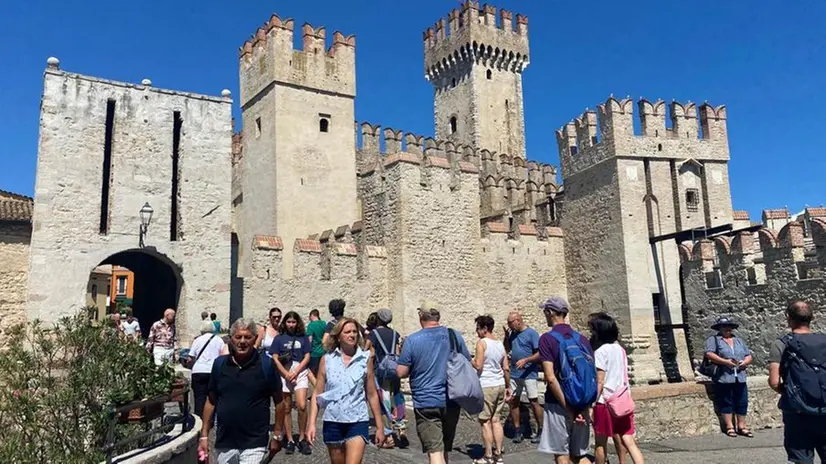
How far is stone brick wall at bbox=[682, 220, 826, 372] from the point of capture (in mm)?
15484

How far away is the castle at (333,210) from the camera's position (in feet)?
51.3

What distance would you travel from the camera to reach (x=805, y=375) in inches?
213

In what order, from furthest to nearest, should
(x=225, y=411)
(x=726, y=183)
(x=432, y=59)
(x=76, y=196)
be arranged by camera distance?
(x=432, y=59) < (x=726, y=183) < (x=76, y=196) < (x=225, y=411)

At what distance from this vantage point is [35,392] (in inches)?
274

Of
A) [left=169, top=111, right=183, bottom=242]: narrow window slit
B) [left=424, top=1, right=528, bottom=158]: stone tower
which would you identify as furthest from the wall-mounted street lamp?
[left=424, top=1, right=528, bottom=158]: stone tower

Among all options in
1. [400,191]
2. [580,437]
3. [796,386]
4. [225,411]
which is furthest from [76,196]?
[796,386]

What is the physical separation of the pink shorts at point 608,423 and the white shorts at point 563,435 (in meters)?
0.47

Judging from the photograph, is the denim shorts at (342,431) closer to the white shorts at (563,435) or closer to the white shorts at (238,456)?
the white shorts at (238,456)

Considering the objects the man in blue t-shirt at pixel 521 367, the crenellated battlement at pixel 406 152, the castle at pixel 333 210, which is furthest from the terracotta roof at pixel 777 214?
the man in blue t-shirt at pixel 521 367

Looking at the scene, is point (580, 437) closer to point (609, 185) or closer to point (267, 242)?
point (267, 242)

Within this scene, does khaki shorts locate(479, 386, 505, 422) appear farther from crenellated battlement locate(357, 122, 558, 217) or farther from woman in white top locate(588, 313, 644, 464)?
crenellated battlement locate(357, 122, 558, 217)

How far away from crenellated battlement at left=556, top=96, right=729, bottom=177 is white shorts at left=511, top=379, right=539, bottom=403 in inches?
565

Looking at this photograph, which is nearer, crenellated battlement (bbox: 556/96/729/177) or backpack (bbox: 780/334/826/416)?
backpack (bbox: 780/334/826/416)

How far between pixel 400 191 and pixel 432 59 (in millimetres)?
28998
